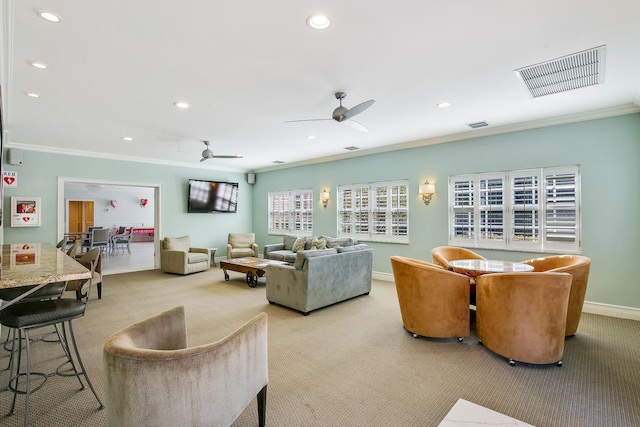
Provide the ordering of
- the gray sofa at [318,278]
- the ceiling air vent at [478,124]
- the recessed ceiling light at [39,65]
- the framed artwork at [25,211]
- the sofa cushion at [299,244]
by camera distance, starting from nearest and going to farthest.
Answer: the recessed ceiling light at [39,65]
the gray sofa at [318,278]
the ceiling air vent at [478,124]
the framed artwork at [25,211]
the sofa cushion at [299,244]

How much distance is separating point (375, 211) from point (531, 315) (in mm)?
4078

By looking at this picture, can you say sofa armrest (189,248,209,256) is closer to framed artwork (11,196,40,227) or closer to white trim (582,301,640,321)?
framed artwork (11,196,40,227)

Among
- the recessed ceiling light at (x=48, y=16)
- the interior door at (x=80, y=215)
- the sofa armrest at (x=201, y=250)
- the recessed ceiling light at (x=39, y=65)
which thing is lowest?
the sofa armrest at (x=201, y=250)

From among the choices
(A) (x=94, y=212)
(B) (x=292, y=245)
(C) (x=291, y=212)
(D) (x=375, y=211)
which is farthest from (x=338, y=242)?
(A) (x=94, y=212)

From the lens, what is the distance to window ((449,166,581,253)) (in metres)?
4.41

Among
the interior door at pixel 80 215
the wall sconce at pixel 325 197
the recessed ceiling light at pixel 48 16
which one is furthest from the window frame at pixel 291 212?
the interior door at pixel 80 215

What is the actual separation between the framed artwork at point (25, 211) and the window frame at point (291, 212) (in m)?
5.00

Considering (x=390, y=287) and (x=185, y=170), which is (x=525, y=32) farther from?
(x=185, y=170)

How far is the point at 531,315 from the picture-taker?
272 cm

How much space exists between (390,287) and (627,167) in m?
3.75

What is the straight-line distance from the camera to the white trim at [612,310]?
3.95 m

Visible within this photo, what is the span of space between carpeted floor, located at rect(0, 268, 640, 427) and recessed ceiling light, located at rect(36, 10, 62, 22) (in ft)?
8.99

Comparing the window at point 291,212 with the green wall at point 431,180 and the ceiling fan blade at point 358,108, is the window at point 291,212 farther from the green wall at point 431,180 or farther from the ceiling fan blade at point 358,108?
the ceiling fan blade at point 358,108

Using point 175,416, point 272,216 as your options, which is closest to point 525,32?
point 175,416
